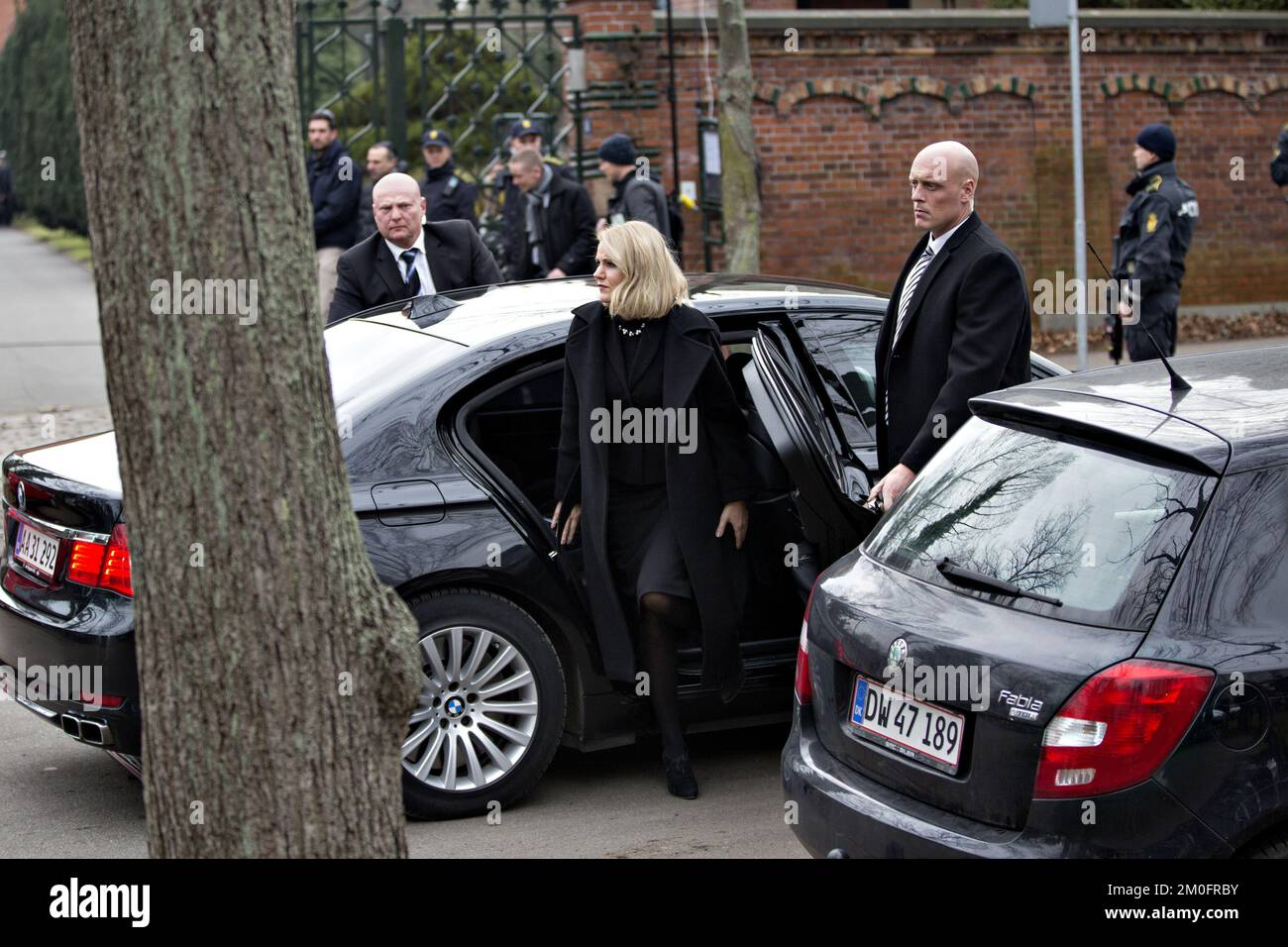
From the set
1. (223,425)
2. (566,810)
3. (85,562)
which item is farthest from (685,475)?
(223,425)

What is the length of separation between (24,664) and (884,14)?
40.2 ft

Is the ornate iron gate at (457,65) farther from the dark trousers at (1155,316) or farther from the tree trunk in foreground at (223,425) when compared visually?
the tree trunk in foreground at (223,425)

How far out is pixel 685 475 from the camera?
5.44 metres

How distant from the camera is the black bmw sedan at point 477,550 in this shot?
16.9 ft

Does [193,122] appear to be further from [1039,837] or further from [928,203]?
[928,203]

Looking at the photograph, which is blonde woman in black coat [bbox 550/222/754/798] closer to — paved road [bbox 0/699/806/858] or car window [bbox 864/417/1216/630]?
paved road [bbox 0/699/806/858]

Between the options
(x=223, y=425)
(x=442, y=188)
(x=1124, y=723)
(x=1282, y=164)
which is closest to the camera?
(x=223, y=425)

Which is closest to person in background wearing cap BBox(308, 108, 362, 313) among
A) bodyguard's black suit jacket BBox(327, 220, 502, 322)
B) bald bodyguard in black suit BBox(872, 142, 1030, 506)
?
bodyguard's black suit jacket BBox(327, 220, 502, 322)

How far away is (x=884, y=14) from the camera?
1555 cm

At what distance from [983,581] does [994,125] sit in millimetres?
13216

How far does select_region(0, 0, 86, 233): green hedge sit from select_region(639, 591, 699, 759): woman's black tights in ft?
75.1

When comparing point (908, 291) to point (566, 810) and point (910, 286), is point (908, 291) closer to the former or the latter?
point (910, 286)

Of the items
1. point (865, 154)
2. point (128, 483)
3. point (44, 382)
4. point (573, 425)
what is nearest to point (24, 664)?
point (573, 425)

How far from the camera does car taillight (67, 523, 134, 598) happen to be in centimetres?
506
